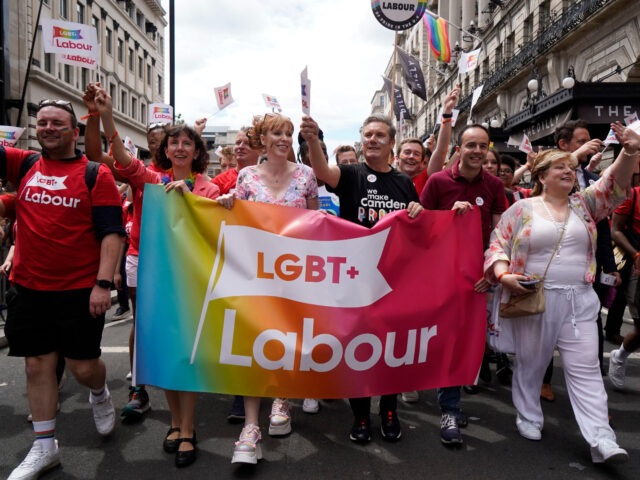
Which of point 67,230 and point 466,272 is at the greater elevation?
point 67,230

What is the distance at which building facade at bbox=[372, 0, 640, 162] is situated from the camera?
1293 cm

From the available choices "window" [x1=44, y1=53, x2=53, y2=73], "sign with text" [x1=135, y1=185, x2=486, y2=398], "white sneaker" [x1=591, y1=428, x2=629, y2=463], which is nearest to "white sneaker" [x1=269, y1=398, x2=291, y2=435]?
"sign with text" [x1=135, y1=185, x2=486, y2=398]

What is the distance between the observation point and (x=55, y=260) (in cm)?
317

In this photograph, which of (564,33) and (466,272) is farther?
(564,33)

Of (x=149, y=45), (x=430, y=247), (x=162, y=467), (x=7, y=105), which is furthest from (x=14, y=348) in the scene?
(x=149, y=45)

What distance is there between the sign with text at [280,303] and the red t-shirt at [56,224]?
12.7 inches

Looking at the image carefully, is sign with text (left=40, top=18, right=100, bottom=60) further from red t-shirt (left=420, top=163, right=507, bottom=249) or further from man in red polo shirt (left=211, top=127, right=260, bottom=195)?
red t-shirt (left=420, top=163, right=507, bottom=249)

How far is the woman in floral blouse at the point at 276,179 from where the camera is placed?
11.5ft

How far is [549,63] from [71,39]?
80.6 ft

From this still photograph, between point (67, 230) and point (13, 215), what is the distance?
26.3 inches

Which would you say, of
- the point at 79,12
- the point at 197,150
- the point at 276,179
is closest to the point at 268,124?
the point at 276,179

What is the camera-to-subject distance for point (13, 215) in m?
3.56

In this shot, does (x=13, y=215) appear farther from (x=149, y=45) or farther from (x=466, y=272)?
(x=149, y=45)

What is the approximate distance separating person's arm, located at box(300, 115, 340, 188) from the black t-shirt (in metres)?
0.09
